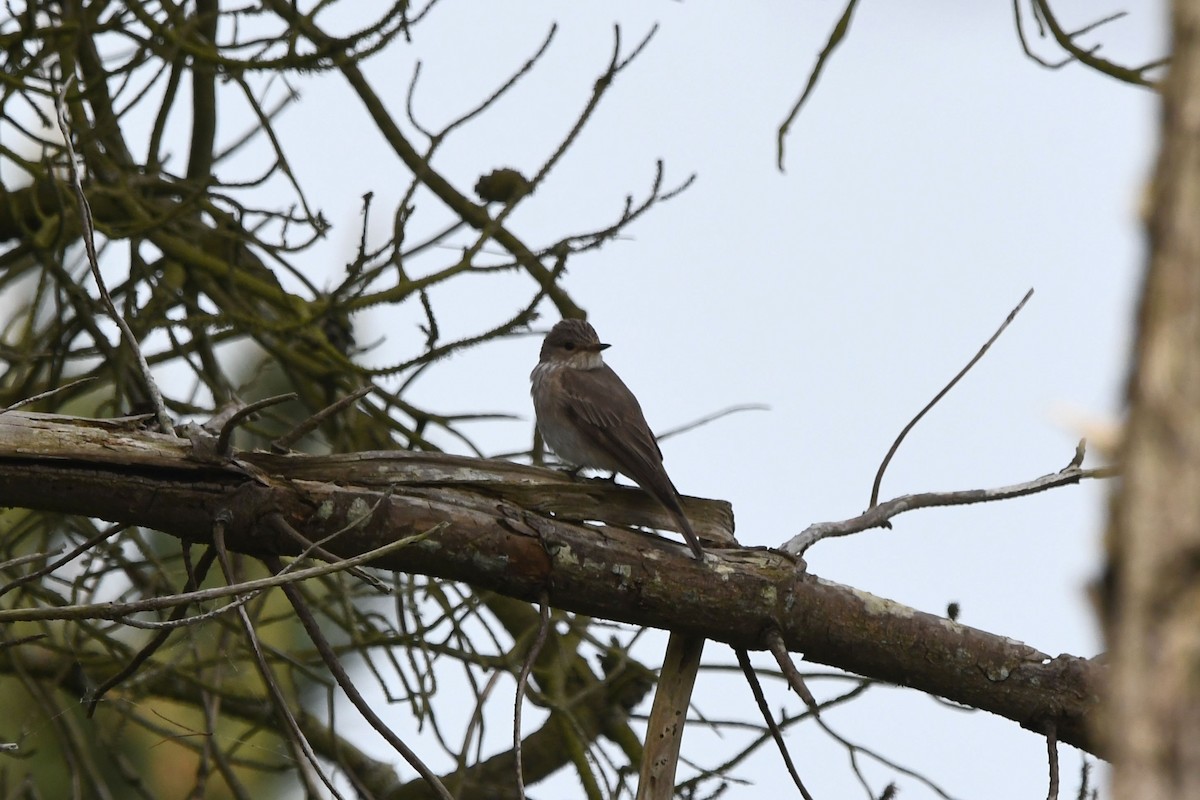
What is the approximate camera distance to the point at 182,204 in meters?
4.53

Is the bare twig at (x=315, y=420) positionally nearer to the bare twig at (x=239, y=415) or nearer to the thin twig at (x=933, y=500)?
the bare twig at (x=239, y=415)

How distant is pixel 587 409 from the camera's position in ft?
17.7

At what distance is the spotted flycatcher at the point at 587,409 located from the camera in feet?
16.0

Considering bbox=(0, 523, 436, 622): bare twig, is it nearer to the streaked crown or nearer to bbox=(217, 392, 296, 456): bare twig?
bbox=(217, 392, 296, 456): bare twig

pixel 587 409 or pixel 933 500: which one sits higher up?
pixel 587 409

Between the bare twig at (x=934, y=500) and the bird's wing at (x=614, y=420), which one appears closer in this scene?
the bare twig at (x=934, y=500)

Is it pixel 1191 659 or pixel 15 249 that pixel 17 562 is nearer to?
pixel 1191 659

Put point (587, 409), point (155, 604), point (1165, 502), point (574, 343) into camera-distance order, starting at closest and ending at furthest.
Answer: point (1165, 502), point (155, 604), point (587, 409), point (574, 343)

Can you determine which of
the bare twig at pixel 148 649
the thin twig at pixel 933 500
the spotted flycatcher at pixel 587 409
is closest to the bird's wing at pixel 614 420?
the spotted flycatcher at pixel 587 409

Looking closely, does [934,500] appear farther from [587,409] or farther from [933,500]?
[587,409]

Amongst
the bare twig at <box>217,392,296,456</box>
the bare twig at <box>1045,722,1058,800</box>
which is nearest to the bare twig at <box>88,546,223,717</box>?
the bare twig at <box>217,392,296,456</box>

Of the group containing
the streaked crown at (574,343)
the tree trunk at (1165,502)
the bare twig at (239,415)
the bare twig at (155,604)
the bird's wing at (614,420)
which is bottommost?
the tree trunk at (1165,502)

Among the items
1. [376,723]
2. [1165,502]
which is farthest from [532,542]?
[1165,502]

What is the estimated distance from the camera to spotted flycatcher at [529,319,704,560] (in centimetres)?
487
